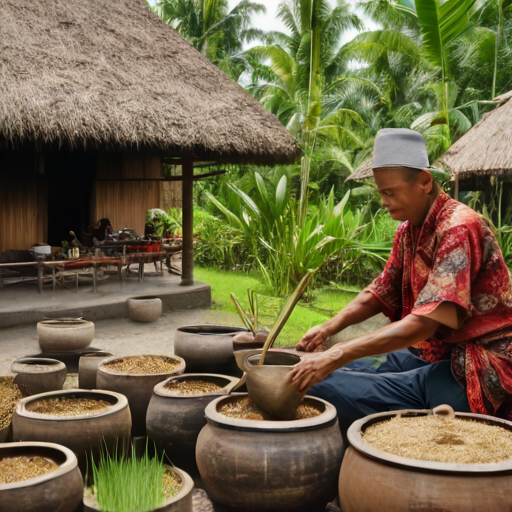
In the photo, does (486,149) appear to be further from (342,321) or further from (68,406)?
(68,406)

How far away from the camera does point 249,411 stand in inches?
79.8

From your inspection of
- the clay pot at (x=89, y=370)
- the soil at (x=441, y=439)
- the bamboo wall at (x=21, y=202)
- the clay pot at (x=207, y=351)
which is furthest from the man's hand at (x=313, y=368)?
the bamboo wall at (x=21, y=202)

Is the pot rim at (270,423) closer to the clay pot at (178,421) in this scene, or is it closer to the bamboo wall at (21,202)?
the clay pot at (178,421)

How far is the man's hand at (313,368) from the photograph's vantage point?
185 cm

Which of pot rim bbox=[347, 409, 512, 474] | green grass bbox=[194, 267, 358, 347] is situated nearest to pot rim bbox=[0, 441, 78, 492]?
pot rim bbox=[347, 409, 512, 474]

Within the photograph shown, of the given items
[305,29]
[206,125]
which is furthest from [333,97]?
[206,125]

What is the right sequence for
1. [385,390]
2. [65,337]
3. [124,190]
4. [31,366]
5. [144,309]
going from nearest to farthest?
1. [385,390]
2. [31,366]
3. [65,337]
4. [144,309]
5. [124,190]

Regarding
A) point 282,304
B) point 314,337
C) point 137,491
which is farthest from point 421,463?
point 282,304

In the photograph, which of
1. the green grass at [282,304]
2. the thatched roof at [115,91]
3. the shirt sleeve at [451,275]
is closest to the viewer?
the shirt sleeve at [451,275]

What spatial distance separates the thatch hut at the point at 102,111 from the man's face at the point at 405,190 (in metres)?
4.39

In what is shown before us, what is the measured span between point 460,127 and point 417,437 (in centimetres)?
1470

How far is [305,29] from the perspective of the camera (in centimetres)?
1073

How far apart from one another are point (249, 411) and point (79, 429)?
0.58 metres

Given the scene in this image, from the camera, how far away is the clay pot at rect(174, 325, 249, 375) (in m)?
3.01
